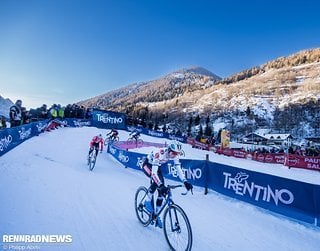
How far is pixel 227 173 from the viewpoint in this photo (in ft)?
31.1

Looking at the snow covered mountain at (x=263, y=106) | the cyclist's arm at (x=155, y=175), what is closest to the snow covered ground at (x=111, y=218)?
the cyclist's arm at (x=155, y=175)

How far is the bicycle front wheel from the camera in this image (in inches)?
179

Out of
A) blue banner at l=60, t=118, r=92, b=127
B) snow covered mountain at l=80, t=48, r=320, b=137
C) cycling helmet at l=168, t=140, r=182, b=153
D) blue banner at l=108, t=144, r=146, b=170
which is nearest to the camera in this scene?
cycling helmet at l=168, t=140, r=182, b=153

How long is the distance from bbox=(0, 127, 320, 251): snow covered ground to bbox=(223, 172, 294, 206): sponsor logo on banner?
0.40 m

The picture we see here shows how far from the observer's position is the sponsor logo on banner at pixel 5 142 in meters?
11.1

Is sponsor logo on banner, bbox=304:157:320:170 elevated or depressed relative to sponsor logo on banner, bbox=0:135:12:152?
depressed

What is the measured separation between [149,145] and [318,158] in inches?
635

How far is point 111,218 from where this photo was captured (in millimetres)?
6445

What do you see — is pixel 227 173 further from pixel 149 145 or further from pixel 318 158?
pixel 149 145

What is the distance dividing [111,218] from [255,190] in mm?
4794

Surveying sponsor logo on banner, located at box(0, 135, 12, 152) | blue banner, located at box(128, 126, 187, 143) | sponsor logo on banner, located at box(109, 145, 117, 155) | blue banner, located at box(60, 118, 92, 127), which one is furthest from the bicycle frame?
blue banner, located at box(128, 126, 187, 143)

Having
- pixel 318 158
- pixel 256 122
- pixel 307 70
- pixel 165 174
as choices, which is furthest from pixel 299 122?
pixel 165 174

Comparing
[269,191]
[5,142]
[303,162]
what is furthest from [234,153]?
[5,142]

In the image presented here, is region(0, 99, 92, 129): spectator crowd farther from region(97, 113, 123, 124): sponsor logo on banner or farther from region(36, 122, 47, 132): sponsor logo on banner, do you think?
region(97, 113, 123, 124): sponsor logo on banner
